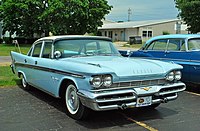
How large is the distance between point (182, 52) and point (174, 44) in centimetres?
53

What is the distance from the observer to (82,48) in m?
6.05

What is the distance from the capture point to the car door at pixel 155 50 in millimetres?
8875

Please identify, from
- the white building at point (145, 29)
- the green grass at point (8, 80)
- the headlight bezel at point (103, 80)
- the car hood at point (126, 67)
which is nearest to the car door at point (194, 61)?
the car hood at point (126, 67)

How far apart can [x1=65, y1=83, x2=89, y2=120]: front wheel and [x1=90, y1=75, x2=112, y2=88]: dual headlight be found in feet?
1.97

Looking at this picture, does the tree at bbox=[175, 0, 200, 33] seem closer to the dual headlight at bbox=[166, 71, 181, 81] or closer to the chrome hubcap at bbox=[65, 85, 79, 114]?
the dual headlight at bbox=[166, 71, 181, 81]

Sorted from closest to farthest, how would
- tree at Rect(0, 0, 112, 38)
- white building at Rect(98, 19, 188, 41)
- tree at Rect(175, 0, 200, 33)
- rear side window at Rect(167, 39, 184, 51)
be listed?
rear side window at Rect(167, 39, 184, 51), tree at Rect(0, 0, 112, 38), tree at Rect(175, 0, 200, 33), white building at Rect(98, 19, 188, 41)

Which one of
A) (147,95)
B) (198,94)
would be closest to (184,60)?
(198,94)

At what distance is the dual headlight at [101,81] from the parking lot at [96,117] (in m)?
0.77

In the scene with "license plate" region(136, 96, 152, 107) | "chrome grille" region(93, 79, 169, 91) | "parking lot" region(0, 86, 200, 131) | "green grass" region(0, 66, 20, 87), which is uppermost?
"chrome grille" region(93, 79, 169, 91)

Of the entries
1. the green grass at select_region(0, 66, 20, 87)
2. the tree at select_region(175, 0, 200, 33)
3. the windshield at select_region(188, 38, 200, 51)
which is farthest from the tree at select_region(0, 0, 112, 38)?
the windshield at select_region(188, 38, 200, 51)

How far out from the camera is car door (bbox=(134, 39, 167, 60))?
8875mm

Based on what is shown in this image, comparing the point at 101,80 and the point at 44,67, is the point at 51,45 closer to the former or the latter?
the point at 44,67

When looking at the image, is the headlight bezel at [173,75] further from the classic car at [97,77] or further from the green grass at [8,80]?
the green grass at [8,80]

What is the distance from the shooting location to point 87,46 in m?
6.13
